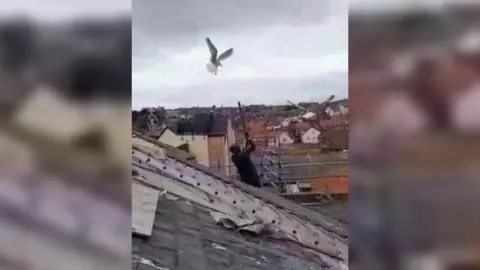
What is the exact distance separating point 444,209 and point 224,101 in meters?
0.55

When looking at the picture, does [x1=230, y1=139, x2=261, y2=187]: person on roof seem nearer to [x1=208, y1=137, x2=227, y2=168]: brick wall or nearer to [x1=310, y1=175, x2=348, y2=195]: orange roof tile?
[x1=208, y1=137, x2=227, y2=168]: brick wall

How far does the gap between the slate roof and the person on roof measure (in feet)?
0.08

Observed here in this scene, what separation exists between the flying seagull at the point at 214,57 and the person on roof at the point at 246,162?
0.18m

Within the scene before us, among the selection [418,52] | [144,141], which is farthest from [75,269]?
[418,52]

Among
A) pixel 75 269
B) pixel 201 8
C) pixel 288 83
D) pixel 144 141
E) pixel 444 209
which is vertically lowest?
pixel 75 269

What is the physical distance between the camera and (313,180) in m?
1.20

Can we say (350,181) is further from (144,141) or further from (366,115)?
(144,141)

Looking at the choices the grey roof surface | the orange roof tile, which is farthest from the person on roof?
the grey roof surface

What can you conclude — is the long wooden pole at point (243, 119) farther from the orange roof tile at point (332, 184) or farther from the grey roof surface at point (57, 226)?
the grey roof surface at point (57, 226)

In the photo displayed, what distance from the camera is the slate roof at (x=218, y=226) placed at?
3.95 feet

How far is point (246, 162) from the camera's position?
3.96 feet

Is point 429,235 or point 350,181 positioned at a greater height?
point 350,181

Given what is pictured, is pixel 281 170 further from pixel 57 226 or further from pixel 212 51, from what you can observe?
pixel 57 226

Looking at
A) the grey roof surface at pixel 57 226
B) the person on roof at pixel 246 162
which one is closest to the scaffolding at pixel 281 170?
the person on roof at pixel 246 162
